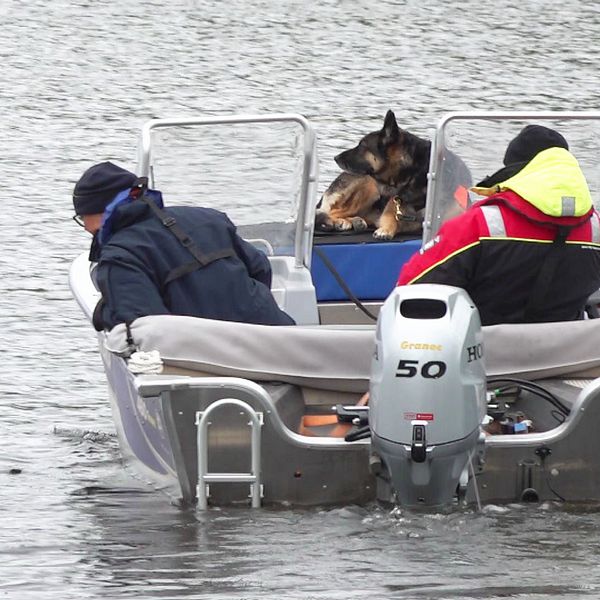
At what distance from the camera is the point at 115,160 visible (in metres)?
16.9

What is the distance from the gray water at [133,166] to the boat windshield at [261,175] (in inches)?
49.3

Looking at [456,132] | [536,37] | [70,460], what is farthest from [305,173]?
[536,37]

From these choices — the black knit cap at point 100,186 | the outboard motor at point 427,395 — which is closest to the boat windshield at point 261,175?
the black knit cap at point 100,186

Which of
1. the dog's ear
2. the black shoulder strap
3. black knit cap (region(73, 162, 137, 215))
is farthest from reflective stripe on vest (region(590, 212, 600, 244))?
the dog's ear

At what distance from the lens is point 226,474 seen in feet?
19.8

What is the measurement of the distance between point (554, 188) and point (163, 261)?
1401mm

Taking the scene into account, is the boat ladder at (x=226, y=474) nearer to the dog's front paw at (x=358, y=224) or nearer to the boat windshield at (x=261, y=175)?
the boat windshield at (x=261, y=175)

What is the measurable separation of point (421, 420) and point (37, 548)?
1640 mm

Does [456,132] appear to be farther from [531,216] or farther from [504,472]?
[504,472]

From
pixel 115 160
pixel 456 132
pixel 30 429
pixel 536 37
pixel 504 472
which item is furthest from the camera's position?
pixel 536 37

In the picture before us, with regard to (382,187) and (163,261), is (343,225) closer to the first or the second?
(382,187)

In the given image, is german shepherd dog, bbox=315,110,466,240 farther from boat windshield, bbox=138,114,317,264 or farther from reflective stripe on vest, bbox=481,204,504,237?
reflective stripe on vest, bbox=481,204,504,237

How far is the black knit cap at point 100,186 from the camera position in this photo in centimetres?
684

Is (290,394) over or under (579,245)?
under
